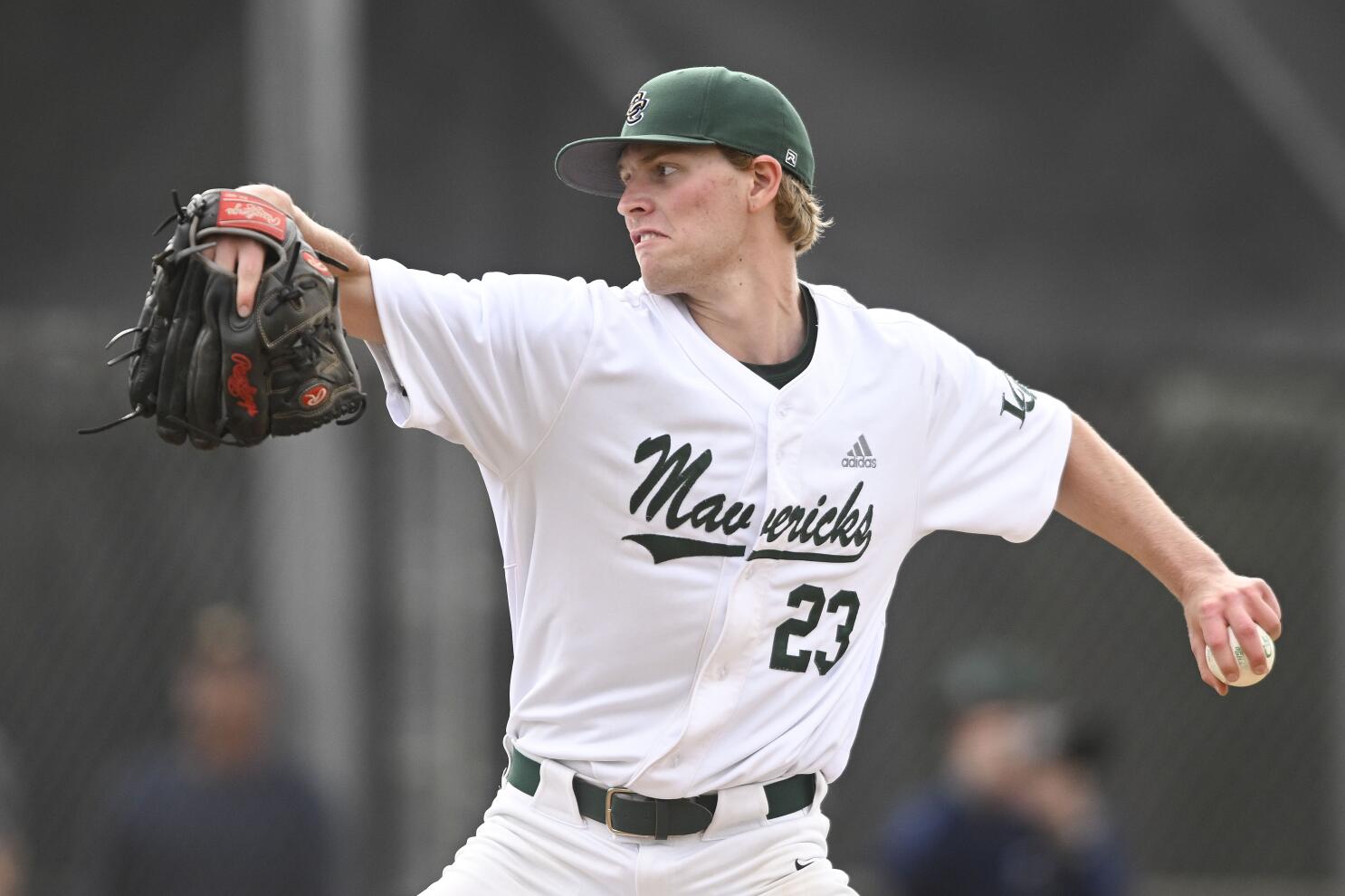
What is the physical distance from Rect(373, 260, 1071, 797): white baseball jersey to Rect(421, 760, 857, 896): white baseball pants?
0.25 ft

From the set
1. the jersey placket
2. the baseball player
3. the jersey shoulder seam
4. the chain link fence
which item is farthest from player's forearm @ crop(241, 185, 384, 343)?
the chain link fence

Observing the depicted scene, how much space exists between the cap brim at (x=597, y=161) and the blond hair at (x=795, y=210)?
19 cm

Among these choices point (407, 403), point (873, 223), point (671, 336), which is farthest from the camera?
point (873, 223)

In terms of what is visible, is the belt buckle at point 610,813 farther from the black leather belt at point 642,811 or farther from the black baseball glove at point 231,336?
the black baseball glove at point 231,336

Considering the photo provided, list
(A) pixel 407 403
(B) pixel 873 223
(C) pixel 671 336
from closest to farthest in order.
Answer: (A) pixel 407 403 < (C) pixel 671 336 < (B) pixel 873 223

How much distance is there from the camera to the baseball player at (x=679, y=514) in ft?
10.9

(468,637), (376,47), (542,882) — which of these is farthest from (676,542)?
(376,47)

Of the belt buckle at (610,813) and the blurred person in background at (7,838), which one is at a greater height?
the belt buckle at (610,813)

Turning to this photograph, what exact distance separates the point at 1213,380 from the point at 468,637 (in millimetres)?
2692

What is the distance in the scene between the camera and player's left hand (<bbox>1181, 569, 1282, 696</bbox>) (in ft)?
11.0

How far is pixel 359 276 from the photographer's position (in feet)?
10.6

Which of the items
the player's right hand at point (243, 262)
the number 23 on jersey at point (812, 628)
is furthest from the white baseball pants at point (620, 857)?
the player's right hand at point (243, 262)

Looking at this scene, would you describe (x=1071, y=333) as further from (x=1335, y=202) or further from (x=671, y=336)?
(x=671, y=336)

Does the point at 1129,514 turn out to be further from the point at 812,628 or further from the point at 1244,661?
the point at 812,628
